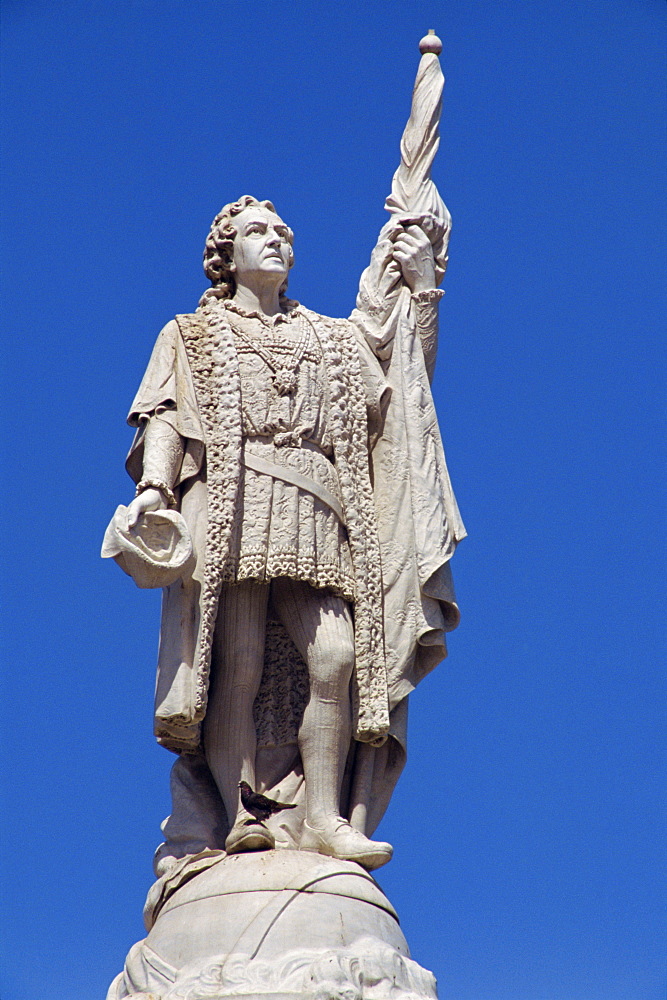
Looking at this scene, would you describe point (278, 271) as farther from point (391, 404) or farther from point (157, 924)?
point (157, 924)

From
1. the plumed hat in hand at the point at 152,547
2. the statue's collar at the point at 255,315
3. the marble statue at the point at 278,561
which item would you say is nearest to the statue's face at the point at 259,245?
the marble statue at the point at 278,561

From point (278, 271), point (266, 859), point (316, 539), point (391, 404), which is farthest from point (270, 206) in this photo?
point (266, 859)

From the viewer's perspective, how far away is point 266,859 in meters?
10.9

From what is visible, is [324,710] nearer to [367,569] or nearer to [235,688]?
[235,688]

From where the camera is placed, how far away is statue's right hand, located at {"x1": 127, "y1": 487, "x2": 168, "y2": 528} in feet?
36.7

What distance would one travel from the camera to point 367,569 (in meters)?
11.7

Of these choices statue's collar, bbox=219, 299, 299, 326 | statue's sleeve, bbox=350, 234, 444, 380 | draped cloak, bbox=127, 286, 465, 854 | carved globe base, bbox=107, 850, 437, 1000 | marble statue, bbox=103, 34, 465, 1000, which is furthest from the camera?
statue's sleeve, bbox=350, 234, 444, 380

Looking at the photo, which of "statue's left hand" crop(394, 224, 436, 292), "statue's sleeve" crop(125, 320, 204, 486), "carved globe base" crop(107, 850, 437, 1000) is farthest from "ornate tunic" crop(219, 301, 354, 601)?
"carved globe base" crop(107, 850, 437, 1000)

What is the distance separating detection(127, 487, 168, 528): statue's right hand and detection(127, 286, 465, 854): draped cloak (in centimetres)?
25

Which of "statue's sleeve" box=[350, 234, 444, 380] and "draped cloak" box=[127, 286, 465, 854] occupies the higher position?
"statue's sleeve" box=[350, 234, 444, 380]

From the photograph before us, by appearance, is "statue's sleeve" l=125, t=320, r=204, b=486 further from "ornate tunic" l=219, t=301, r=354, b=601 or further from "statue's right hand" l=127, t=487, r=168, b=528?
"ornate tunic" l=219, t=301, r=354, b=601

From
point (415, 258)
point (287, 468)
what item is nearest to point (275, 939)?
point (287, 468)

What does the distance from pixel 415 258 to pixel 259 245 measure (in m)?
1.02

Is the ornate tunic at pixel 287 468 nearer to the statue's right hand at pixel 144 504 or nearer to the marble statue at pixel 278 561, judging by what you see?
the marble statue at pixel 278 561
